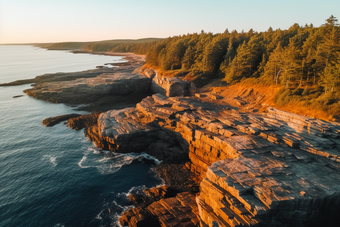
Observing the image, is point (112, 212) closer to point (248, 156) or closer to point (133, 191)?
point (133, 191)

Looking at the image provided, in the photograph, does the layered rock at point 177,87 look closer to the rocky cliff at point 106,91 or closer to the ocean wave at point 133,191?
the rocky cliff at point 106,91

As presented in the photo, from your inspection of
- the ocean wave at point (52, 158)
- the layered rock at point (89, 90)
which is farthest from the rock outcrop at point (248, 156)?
the layered rock at point (89, 90)

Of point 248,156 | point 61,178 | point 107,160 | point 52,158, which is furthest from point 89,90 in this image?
point 248,156

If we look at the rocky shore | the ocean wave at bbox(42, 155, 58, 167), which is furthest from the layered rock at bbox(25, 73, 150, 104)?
the ocean wave at bbox(42, 155, 58, 167)

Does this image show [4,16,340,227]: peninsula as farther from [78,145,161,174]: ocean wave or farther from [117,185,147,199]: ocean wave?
[78,145,161,174]: ocean wave

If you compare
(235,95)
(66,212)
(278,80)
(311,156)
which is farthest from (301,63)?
(66,212)

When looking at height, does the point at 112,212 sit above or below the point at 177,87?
below
